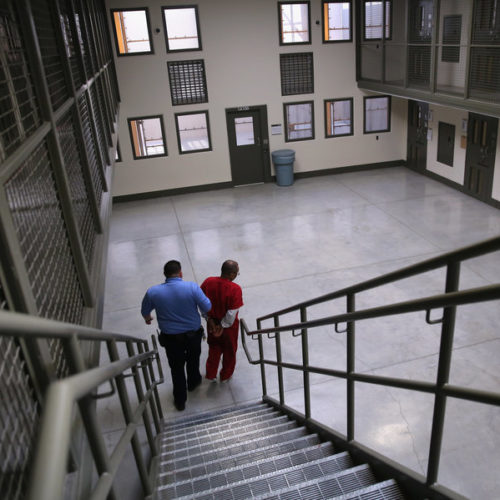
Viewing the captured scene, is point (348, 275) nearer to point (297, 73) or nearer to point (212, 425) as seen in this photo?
point (212, 425)

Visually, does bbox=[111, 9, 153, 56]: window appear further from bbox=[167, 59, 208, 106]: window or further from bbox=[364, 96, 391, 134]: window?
bbox=[364, 96, 391, 134]: window

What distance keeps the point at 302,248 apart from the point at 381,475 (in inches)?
253

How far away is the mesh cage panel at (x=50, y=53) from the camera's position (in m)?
2.67

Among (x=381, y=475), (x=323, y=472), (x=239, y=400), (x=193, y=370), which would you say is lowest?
(x=239, y=400)

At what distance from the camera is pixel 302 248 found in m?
8.64

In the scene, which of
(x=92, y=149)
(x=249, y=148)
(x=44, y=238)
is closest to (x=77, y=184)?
(x=44, y=238)

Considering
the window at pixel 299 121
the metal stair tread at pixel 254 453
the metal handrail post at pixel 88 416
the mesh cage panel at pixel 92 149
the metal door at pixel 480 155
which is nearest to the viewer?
the metal handrail post at pixel 88 416

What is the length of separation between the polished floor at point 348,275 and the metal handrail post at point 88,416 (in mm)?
3270

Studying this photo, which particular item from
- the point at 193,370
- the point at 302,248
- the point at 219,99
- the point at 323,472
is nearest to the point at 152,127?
the point at 219,99

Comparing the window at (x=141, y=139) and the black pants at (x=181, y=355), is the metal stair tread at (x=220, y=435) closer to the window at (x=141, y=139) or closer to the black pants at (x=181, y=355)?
the black pants at (x=181, y=355)

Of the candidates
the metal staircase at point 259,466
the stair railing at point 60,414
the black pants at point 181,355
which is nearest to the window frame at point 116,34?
the black pants at point 181,355

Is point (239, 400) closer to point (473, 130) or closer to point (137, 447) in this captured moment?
point (137, 447)

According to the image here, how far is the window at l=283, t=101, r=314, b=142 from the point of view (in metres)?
12.4

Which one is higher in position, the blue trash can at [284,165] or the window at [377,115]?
the window at [377,115]
